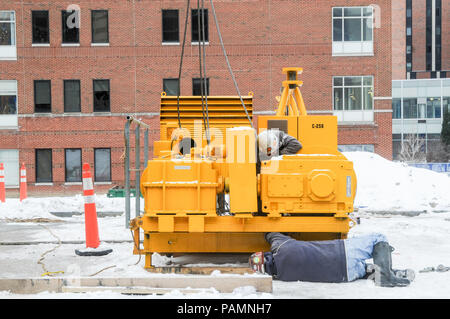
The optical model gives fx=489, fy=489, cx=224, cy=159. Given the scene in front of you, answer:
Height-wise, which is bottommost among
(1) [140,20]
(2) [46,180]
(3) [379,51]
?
(2) [46,180]

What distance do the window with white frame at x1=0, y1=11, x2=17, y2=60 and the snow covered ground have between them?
49.7ft

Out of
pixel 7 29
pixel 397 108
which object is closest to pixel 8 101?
pixel 7 29

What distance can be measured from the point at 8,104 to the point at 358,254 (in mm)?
27269

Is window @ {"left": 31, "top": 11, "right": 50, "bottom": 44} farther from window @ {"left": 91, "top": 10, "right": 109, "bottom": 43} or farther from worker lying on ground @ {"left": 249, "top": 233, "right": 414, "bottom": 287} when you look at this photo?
→ worker lying on ground @ {"left": 249, "top": 233, "right": 414, "bottom": 287}

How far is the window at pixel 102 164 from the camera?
28484mm

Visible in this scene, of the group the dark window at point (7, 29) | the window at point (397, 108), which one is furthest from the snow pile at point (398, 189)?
the window at point (397, 108)

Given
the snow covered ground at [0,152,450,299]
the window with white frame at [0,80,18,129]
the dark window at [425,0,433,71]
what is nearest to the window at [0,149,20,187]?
the window with white frame at [0,80,18,129]

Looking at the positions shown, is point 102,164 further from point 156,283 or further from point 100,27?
point 156,283

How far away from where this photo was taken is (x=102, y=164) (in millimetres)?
28547

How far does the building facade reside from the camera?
67625 mm

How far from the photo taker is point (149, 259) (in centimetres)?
629
